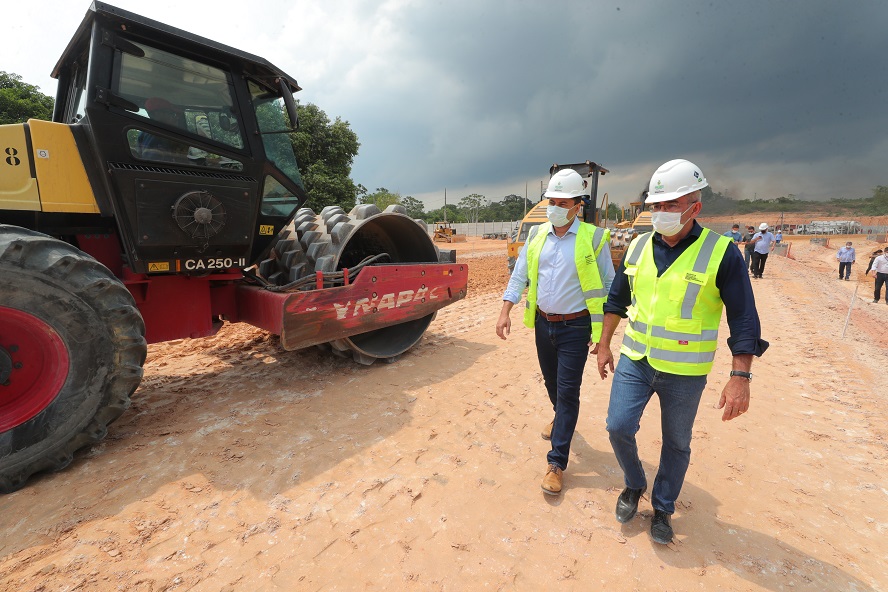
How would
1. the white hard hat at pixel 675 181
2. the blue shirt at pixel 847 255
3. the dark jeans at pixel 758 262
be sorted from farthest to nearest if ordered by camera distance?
1. the blue shirt at pixel 847 255
2. the dark jeans at pixel 758 262
3. the white hard hat at pixel 675 181

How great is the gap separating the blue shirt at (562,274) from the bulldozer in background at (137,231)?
1.86 m

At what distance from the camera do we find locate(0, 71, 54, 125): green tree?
18.4 m

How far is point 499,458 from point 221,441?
1882 millimetres

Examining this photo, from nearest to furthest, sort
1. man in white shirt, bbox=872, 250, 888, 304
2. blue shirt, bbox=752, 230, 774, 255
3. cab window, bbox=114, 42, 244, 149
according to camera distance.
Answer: cab window, bbox=114, 42, 244, 149, man in white shirt, bbox=872, 250, 888, 304, blue shirt, bbox=752, 230, 774, 255

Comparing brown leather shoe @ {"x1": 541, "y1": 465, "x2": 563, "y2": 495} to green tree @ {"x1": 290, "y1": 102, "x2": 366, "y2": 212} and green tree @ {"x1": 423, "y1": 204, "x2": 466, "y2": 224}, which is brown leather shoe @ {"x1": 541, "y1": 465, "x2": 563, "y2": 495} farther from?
→ green tree @ {"x1": 423, "y1": 204, "x2": 466, "y2": 224}

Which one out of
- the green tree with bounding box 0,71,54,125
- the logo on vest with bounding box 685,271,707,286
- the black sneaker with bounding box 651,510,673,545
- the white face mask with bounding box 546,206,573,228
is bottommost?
the black sneaker with bounding box 651,510,673,545

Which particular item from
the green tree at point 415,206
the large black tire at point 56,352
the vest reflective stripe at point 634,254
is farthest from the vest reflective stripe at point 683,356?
the green tree at point 415,206

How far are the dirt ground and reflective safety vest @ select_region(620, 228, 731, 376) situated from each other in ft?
3.10

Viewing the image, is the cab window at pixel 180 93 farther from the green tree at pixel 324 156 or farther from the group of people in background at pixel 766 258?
the green tree at pixel 324 156

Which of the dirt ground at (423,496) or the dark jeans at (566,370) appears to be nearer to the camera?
the dirt ground at (423,496)

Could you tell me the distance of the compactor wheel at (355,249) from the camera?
409cm

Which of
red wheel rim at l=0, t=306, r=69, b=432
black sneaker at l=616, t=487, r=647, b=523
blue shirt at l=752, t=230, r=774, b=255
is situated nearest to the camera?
black sneaker at l=616, t=487, r=647, b=523

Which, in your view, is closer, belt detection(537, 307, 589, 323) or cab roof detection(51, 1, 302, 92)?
belt detection(537, 307, 589, 323)

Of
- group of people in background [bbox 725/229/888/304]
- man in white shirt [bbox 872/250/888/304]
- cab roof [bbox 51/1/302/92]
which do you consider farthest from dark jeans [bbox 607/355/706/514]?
man in white shirt [bbox 872/250/888/304]
